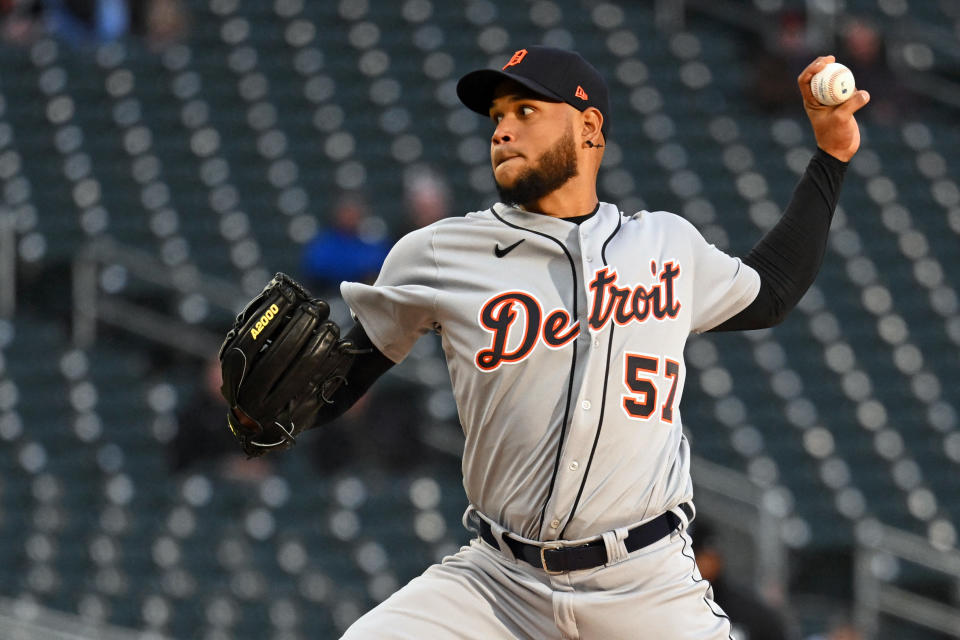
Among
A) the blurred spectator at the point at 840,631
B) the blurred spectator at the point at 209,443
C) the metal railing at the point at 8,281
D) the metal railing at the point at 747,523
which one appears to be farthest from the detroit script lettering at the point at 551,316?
the metal railing at the point at 8,281

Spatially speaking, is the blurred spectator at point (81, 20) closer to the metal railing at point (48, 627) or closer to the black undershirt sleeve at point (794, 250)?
the metal railing at point (48, 627)

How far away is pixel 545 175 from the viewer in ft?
8.68

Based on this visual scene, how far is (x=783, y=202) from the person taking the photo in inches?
360

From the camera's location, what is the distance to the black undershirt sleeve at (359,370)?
8.77 feet

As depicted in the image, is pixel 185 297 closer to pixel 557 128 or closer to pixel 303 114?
pixel 303 114

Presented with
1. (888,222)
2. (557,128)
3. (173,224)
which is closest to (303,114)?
(173,224)

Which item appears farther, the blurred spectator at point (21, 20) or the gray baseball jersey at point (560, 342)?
the blurred spectator at point (21, 20)

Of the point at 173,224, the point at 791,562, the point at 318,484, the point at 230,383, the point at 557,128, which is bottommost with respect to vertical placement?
the point at 791,562

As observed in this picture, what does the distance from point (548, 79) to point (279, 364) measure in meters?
0.69

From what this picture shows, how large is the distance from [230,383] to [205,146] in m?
6.37

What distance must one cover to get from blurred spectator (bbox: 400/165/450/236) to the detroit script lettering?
5011mm

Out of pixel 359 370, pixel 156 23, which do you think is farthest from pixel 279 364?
pixel 156 23

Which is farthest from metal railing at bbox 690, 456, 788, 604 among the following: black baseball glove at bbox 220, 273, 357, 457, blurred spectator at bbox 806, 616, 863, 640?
black baseball glove at bbox 220, 273, 357, 457

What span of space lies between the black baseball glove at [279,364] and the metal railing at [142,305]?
453cm
